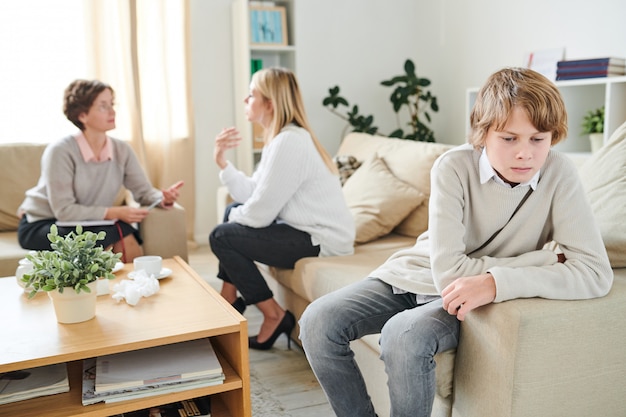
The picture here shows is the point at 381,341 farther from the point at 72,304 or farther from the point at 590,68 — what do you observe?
the point at 590,68

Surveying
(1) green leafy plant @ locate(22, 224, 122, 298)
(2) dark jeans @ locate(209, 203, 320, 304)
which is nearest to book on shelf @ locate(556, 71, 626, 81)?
(2) dark jeans @ locate(209, 203, 320, 304)

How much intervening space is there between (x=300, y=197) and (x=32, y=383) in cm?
114

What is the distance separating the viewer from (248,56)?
3801mm

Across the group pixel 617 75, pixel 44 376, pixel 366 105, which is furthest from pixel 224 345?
pixel 366 105

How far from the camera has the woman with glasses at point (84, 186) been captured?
8.53 ft

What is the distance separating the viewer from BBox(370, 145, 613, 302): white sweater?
1367 millimetres

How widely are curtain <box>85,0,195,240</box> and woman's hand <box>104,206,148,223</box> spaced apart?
127 centimetres

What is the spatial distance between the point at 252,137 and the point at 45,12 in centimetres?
139

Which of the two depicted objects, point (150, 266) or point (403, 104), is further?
point (403, 104)

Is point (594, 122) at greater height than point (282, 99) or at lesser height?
lesser

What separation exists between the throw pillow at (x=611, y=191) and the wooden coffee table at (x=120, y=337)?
0.96 m

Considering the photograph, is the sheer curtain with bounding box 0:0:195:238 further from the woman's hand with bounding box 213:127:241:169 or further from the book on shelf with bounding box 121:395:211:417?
the book on shelf with bounding box 121:395:211:417

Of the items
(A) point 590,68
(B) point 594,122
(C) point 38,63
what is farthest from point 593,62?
(C) point 38,63

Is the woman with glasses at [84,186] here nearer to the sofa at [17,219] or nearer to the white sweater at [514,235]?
the sofa at [17,219]
